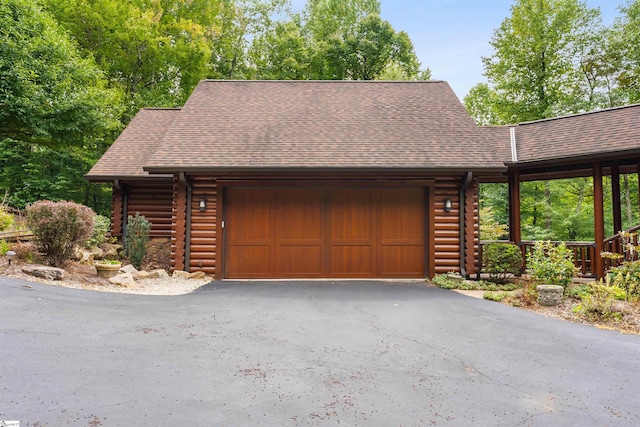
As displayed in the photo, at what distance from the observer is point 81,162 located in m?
15.7

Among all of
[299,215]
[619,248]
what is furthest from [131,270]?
[619,248]

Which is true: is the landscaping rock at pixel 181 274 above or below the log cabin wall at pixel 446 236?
below

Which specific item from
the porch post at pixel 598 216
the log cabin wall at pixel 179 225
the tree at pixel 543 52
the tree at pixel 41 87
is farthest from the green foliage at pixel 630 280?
the tree at pixel 41 87

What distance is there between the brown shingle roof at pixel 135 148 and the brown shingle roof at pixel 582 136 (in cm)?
960

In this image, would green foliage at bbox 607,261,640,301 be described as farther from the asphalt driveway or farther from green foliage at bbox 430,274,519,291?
the asphalt driveway

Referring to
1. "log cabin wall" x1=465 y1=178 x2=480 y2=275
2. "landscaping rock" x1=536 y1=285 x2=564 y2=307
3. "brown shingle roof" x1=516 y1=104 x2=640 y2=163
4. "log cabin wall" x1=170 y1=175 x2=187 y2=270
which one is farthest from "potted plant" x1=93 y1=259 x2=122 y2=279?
"brown shingle roof" x1=516 y1=104 x2=640 y2=163

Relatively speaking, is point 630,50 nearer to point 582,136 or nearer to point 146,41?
point 582,136

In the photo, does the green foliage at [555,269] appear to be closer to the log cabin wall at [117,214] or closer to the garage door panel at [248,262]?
the garage door panel at [248,262]

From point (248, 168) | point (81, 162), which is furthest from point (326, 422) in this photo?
point (81, 162)

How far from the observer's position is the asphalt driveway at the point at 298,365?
2.69 meters

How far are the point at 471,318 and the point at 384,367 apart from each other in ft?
8.08

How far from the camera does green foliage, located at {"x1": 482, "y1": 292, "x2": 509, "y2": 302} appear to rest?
6.80 meters

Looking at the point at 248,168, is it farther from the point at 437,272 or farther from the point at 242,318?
the point at 437,272

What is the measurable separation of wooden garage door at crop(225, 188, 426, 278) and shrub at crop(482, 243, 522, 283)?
1382mm
